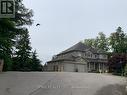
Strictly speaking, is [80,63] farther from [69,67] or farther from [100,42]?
[100,42]

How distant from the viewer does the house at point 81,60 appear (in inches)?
3625

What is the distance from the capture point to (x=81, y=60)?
318ft

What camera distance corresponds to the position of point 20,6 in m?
56.0

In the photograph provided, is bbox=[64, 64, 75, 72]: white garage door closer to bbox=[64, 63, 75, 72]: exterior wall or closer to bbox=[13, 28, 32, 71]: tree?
bbox=[64, 63, 75, 72]: exterior wall

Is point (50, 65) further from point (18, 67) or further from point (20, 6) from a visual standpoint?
point (20, 6)

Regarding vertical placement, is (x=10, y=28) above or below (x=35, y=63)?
above

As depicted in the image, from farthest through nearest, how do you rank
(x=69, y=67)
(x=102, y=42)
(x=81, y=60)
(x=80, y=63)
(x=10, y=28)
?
(x=102, y=42) → (x=81, y=60) → (x=80, y=63) → (x=69, y=67) → (x=10, y=28)

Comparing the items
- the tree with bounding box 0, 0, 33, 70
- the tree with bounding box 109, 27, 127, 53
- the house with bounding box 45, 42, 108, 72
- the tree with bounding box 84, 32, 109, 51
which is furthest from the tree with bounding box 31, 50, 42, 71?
the tree with bounding box 84, 32, 109, 51

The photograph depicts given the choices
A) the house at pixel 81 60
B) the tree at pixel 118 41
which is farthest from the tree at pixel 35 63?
the tree at pixel 118 41

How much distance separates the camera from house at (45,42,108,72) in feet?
302

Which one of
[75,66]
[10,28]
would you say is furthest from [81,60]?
[10,28]

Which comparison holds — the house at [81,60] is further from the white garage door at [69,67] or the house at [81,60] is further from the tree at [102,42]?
the tree at [102,42]

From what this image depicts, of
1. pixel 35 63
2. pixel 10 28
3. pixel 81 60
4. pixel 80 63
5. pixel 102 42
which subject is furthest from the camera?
pixel 102 42

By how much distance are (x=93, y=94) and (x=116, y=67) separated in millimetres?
44013
